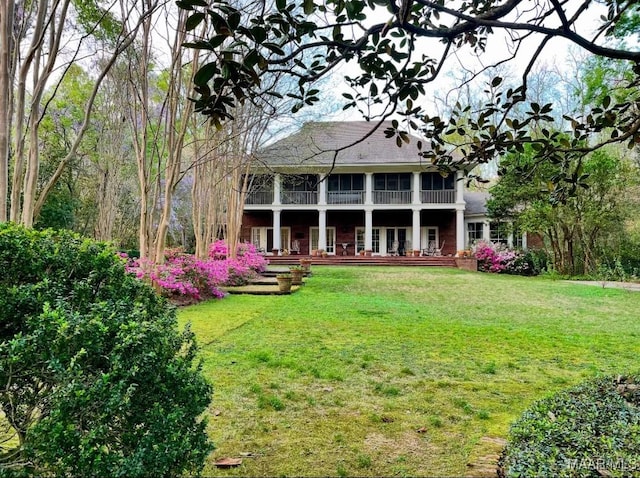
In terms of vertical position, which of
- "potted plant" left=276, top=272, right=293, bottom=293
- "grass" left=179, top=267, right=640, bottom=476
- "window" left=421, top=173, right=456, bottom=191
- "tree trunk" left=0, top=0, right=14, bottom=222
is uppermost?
"window" left=421, top=173, right=456, bottom=191

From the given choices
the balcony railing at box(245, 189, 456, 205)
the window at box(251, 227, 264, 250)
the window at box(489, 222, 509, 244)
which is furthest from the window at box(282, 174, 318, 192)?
the window at box(489, 222, 509, 244)

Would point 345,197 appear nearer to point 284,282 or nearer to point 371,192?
point 371,192

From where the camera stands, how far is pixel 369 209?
26250mm

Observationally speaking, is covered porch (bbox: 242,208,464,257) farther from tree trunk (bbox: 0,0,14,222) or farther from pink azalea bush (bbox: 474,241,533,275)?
tree trunk (bbox: 0,0,14,222)

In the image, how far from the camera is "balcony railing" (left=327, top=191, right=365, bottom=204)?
27538 mm

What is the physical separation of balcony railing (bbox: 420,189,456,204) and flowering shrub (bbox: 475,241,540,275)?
4830 millimetres

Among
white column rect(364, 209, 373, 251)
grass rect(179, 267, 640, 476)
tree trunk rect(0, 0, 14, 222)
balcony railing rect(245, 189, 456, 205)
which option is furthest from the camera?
balcony railing rect(245, 189, 456, 205)

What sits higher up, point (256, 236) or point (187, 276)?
point (256, 236)

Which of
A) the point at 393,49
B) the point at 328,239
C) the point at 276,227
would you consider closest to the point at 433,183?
the point at 328,239

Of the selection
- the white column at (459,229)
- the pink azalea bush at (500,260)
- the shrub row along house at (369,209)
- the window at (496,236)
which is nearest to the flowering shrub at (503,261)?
the pink azalea bush at (500,260)

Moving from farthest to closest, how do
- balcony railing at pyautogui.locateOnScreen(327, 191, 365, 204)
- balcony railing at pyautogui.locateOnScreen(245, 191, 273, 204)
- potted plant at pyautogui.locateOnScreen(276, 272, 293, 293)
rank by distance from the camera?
balcony railing at pyautogui.locateOnScreen(327, 191, 365, 204)
balcony railing at pyautogui.locateOnScreen(245, 191, 273, 204)
potted plant at pyautogui.locateOnScreen(276, 272, 293, 293)

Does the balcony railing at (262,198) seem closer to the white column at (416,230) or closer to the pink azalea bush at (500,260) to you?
the white column at (416,230)

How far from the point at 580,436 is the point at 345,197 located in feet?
84.6

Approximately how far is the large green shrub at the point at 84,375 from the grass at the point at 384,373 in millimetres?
836
